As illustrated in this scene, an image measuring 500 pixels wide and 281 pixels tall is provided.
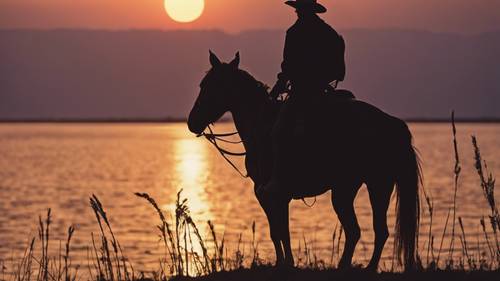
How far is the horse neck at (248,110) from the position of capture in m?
12.2

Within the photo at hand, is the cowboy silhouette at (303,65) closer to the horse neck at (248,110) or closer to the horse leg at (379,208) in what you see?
the horse neck at (248,110)

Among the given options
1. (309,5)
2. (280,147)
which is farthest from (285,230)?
(309,5)

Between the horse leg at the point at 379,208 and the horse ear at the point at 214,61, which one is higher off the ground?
the horse ear at the point at 214,61

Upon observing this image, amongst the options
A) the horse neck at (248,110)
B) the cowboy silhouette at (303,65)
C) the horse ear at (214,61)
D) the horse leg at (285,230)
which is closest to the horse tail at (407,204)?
the cowboy silhouette at (303,65)

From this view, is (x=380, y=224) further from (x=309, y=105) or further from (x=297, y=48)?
(x=297, y=48)

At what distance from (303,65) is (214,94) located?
1.46 m

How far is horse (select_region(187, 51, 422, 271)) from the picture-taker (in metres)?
11.3

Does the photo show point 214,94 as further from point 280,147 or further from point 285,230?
point 285,230

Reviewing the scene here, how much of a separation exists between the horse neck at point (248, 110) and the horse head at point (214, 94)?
145 millimetres

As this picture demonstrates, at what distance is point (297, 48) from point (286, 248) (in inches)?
105

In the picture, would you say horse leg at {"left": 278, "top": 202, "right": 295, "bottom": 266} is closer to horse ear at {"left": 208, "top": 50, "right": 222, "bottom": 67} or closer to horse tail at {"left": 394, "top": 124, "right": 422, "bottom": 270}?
horse tail at {"left": 394, "top": 124, "right": 422, "bottom": 270}

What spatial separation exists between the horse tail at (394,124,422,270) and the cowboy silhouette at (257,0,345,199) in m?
1.26

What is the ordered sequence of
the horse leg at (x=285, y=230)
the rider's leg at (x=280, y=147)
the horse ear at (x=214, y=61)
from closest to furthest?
the rider's leg at (x=280, y=147) < the horse leg at (x=285, y=230) < the horse ear at (x=214, y=61)

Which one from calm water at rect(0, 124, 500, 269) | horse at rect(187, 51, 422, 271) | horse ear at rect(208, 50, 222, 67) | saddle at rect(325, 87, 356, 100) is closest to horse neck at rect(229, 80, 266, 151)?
horse at rect(187, 51, 422, 271)
